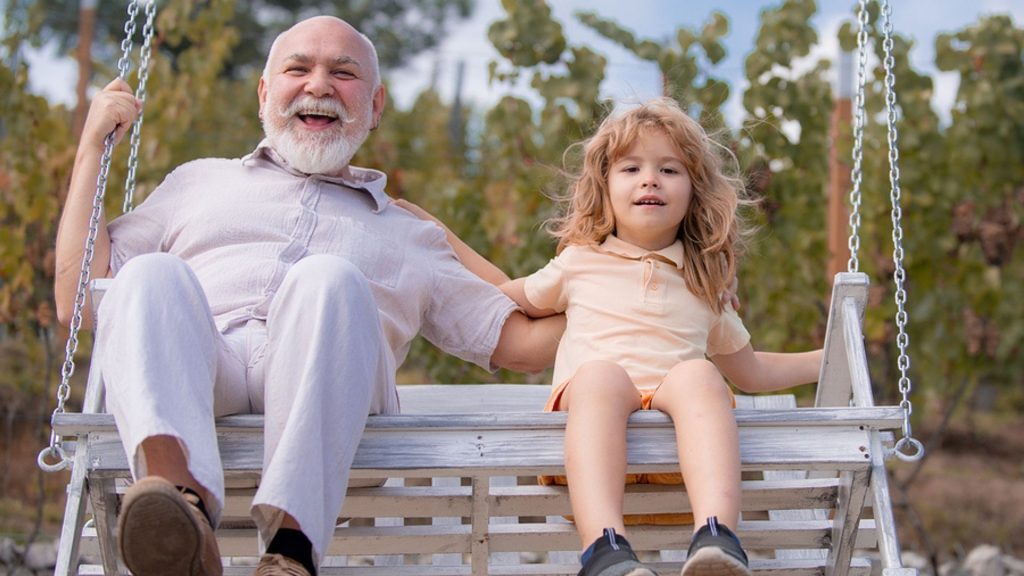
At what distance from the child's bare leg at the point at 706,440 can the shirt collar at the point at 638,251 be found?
0.44 meters

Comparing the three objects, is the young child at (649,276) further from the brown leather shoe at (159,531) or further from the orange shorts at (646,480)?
the brown leather shoe at (159,531)

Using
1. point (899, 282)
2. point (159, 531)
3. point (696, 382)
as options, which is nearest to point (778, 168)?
point (899, 282)

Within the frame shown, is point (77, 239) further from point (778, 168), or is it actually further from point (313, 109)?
point (778, 168)

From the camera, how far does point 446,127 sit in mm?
9891

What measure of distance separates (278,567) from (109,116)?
1.25m

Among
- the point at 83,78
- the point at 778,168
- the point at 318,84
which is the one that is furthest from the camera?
the point at 83,78

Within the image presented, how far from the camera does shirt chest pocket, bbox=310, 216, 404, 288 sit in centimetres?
305

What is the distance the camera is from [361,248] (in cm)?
307

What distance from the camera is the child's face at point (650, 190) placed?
3.01 meters

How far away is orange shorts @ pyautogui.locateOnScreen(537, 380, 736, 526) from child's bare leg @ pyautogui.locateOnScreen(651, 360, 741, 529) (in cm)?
14

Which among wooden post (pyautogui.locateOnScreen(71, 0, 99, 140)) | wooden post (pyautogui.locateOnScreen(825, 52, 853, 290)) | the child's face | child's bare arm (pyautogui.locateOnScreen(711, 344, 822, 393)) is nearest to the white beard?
the child's face

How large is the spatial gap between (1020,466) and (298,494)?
22.2 ft

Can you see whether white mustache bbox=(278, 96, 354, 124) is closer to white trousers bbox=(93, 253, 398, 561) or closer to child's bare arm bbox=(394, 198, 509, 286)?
child's bare arm bbox=(394, 198, 509, 286)

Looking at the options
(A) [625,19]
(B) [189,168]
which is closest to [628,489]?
(B) [189,168]
